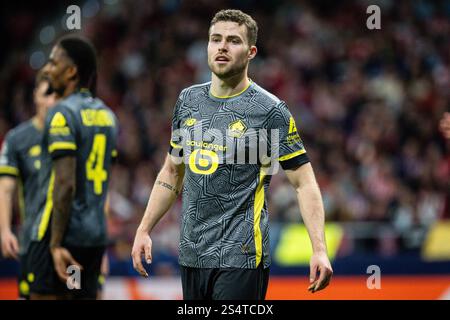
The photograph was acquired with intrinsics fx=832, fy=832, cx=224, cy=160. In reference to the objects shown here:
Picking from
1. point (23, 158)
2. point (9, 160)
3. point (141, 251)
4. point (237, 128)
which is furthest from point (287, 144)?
point (9, 160)

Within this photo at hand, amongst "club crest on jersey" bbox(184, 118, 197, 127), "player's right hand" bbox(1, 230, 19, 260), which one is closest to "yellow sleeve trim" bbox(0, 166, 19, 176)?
"player's right hand" bbox(1, 230, 19, 260)

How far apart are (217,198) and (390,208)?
664 centimetres

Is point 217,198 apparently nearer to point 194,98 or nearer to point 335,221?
point 194,98

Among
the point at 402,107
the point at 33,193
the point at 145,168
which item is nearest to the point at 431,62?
the point at 402,107

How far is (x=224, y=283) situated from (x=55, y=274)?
1.66 m

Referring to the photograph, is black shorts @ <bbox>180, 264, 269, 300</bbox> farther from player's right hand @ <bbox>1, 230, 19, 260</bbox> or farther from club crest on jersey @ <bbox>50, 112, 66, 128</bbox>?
player's right hand @ <bbox>1, 230, 19, 260</bbox>

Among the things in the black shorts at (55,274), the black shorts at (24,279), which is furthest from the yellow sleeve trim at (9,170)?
the black shorts at (55,274)

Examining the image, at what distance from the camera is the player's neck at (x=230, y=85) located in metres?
4.49

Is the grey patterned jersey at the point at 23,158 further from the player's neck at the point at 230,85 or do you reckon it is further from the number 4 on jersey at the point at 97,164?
the player's neck at the point at 230,85

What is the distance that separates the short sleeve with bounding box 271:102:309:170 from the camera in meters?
4.39

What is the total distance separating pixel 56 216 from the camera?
5219 millimetres

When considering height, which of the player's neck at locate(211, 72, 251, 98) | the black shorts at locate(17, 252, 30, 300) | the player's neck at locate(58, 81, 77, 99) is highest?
the player's neck at locate(58, 81, 77, 99)

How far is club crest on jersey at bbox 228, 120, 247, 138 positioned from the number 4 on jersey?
56.4 inches

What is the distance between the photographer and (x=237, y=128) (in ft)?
14.4
